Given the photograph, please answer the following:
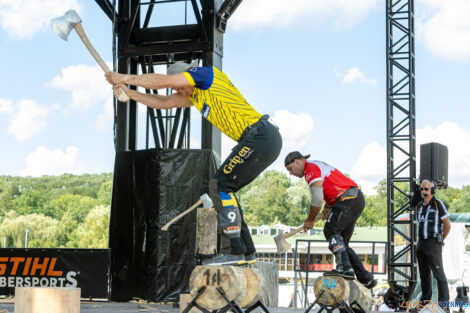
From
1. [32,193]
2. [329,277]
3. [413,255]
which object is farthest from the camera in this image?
[32,193]

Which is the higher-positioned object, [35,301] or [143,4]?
[143,4]

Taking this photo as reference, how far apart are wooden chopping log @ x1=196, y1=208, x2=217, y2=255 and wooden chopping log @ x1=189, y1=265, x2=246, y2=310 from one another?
1352 millimetres

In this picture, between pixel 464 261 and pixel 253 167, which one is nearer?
pixel 253 167

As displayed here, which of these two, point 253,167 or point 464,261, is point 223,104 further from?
point 464,261

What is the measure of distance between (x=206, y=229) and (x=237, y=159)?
1.36m

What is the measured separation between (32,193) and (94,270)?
77472mm

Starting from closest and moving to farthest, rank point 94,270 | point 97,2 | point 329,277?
point 329,277 < point 94,270 < point 97,2

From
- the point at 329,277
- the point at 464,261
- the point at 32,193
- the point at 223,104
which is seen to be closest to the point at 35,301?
the point at 223,104

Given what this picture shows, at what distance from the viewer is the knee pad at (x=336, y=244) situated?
4984mm

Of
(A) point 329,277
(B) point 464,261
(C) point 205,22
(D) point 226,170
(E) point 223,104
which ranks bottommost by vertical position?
(B) point 464,261

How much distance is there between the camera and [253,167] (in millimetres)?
3986

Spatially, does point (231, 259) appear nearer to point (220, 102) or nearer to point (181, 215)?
point (220, 102)

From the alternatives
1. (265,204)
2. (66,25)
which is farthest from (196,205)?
(265,204)

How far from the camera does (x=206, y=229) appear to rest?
5152 millimetres
